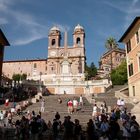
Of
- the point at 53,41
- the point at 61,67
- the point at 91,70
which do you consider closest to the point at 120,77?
the point at 61,67

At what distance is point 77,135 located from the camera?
1301 cm

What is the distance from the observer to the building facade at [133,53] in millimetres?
33812

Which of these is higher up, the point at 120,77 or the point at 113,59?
the point at 113,59

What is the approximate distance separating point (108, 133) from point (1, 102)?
25.7 metres

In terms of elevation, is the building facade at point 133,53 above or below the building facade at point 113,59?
below

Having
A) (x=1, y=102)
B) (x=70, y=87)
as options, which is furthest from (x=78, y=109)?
(x=70, y=87)

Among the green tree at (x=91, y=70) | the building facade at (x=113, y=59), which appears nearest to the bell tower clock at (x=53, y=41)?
the green tree at (x=91, y=70)

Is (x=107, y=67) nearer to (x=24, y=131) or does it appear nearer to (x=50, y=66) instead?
(x=50, y=66)

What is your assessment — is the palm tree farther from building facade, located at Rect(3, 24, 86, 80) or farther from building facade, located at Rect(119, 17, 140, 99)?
building facade, located at Rect(119, 17, 140, 99)

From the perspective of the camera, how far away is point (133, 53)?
36.1 metres

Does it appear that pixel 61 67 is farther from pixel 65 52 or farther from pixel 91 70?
pixel 91 70

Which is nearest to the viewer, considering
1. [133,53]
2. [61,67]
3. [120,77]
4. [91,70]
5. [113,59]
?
[133,53]

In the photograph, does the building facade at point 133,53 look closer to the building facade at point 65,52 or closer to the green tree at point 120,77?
the green tree at point 120,77

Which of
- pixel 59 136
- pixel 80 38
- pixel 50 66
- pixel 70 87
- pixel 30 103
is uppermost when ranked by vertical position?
pixel 80 38
